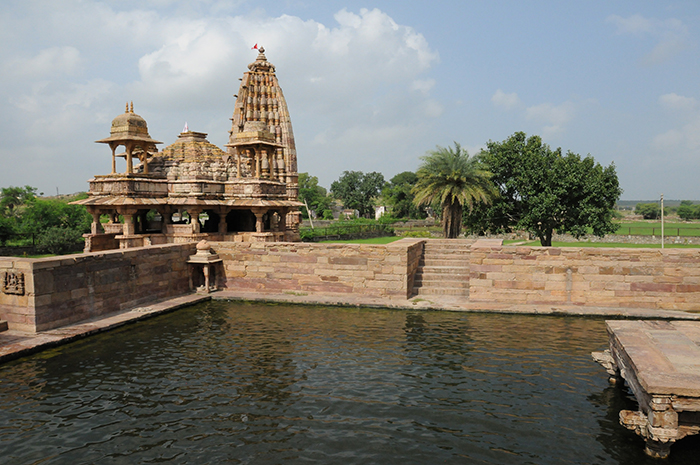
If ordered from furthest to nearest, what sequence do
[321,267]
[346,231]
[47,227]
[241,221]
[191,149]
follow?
1. [346,231]
2. [47,227]
3. [241,221]
4. [191,149]
5. [321,267]

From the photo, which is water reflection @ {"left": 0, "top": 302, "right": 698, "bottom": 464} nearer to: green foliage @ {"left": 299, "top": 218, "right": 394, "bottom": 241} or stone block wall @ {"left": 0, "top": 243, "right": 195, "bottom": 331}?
stone block wall @ {"left": 0, "top": 243, "right": 195, "bottom": 331}

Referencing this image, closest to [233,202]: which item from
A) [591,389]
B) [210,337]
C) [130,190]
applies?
[130,190]

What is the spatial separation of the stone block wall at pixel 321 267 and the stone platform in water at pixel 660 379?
678 centimetres

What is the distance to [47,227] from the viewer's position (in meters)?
32.8

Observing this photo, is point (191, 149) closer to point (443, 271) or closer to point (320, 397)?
point (443, 271)

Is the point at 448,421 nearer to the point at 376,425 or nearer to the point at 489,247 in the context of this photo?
the point at 376,425

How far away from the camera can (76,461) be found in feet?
18.5

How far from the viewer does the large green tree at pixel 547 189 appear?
23875 millimetres

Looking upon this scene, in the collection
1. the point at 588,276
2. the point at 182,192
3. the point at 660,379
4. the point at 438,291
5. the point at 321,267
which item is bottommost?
the point at 438,291

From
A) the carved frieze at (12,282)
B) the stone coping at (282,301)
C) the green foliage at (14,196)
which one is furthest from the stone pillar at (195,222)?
the green foliage at (14,196)

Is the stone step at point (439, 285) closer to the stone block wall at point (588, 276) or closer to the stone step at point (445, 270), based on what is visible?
the stone step at point (445, 270)

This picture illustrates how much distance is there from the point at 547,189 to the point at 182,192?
1654 cm

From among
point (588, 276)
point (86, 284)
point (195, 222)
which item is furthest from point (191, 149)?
point (588, 276)

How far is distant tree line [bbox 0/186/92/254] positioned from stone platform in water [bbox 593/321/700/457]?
93.6 ft
